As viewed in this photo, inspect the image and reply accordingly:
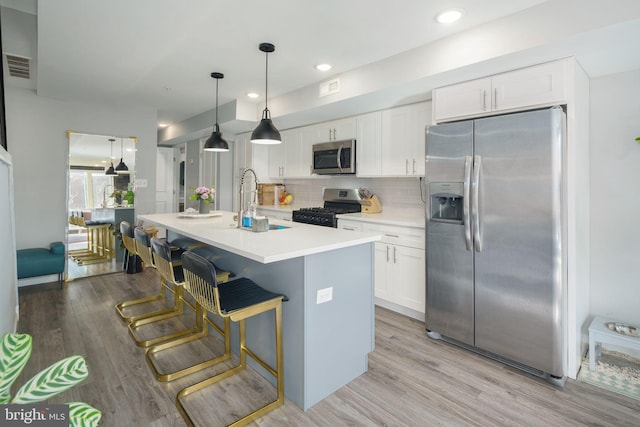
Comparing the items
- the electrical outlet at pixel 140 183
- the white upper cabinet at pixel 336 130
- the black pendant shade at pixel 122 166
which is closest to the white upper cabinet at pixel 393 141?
the white upper cabinet at pixel 336 130

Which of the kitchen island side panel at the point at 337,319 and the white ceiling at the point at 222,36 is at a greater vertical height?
the white ceiling at the point at 222,36

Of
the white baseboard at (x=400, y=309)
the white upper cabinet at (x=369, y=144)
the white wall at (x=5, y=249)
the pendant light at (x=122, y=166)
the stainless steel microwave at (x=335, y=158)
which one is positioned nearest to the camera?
the white wall at (x=5, y=249)

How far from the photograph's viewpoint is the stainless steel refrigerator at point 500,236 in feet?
7.27

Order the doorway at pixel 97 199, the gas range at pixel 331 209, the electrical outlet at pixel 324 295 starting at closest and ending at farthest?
the electrical outlet at pixel 324 295, the gas range at pixel 331 209, the doorway at pixel 97 199

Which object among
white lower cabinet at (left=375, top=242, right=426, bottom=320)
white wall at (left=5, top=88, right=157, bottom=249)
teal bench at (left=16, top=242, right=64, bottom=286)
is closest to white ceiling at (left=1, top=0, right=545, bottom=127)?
white wall at (left=5, top=88, right=157, bottom=249)

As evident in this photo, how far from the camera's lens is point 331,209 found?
4.51 metres

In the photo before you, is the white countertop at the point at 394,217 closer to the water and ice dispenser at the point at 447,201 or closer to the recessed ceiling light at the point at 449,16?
the water and ice dispenser at the point at 447,201

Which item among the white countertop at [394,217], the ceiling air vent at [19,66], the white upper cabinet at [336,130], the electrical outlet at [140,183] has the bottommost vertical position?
the white countertop at [394,217]

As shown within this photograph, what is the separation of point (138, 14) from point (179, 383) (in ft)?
8.17

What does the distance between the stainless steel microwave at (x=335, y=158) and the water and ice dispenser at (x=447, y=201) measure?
59.6 inches

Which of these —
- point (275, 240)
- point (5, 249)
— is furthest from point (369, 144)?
A: point (5, 249)

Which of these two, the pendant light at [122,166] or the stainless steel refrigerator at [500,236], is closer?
the stainless steel refrigerator at [500,236]

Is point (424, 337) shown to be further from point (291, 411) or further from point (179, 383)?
point (179, 383)

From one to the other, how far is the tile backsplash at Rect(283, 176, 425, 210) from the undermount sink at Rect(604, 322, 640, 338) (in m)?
1.92
